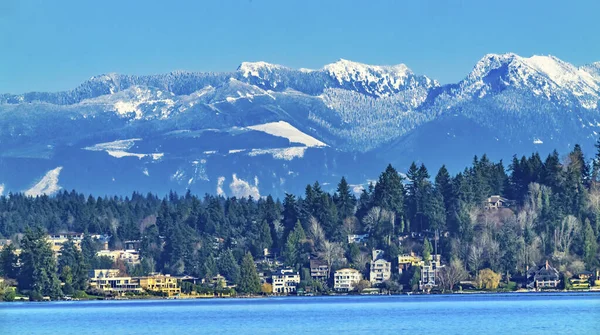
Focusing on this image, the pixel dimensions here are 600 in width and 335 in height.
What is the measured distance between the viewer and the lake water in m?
118

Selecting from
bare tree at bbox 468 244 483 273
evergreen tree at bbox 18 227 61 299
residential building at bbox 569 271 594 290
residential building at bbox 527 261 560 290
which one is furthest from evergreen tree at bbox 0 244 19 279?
residential building at bbox 569 271 594 290

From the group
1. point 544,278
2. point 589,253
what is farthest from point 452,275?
point 589,253

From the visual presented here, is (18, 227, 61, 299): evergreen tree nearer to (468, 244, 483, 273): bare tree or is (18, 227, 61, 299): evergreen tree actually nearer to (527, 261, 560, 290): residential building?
(468, 244, 483, 273): bare tree

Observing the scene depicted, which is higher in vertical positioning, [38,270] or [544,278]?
[38,270]

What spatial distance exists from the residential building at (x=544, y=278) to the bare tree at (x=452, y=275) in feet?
26.7

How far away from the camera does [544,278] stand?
195 metres

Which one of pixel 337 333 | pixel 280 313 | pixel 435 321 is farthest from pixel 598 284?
pixel 337 333

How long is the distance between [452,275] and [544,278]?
10.8m

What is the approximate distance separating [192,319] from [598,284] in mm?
71368

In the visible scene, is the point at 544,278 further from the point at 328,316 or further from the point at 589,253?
the point at 328,316

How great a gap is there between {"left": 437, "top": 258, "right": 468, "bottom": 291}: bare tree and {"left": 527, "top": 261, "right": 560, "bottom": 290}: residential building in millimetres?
8149

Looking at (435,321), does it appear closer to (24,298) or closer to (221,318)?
(221,318)

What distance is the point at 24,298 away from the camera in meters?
192

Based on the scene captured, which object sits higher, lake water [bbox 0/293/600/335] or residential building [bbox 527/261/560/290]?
residential building [bbox 527/261/560/290]
